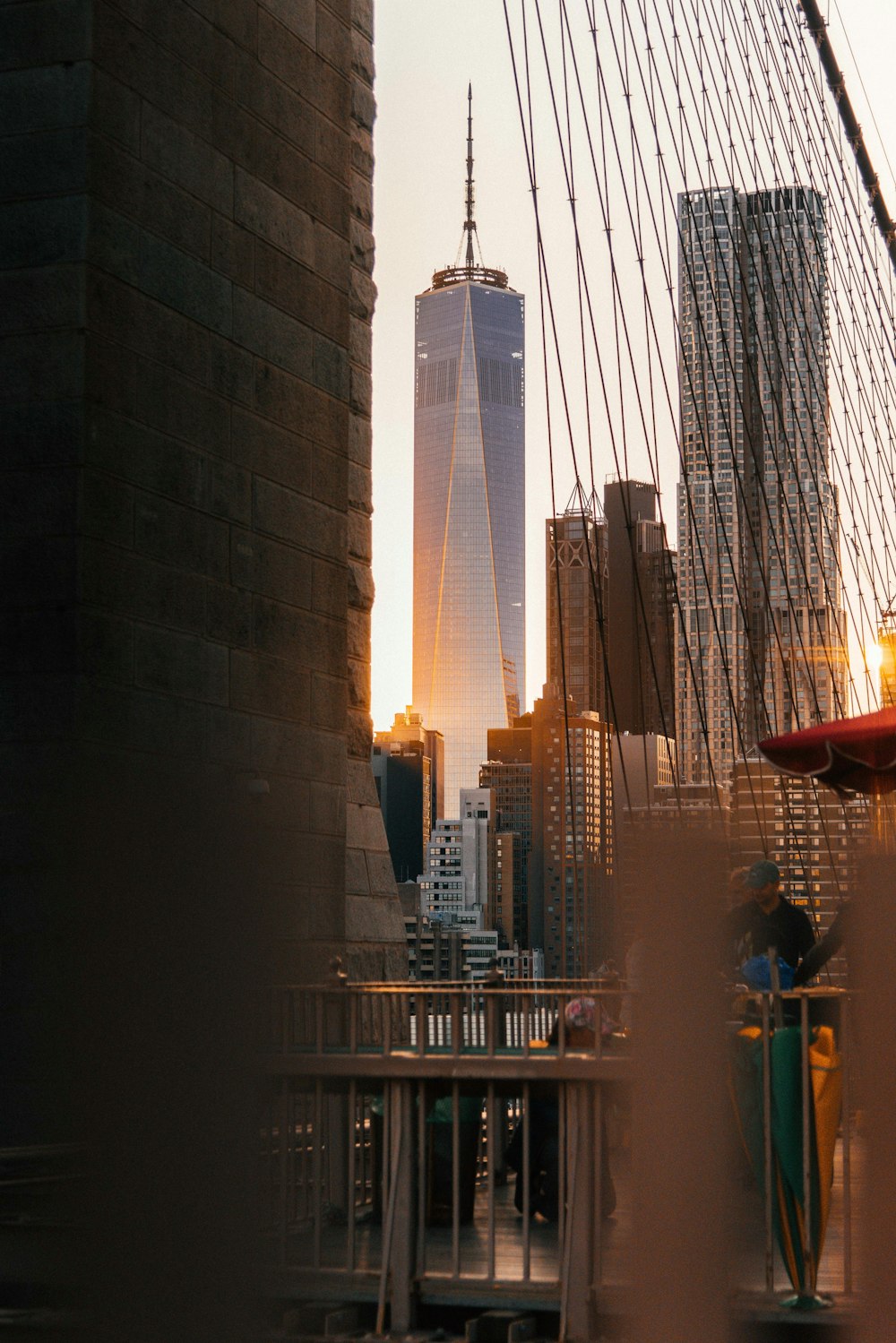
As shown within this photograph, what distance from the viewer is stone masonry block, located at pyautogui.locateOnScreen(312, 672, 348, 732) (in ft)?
19.0

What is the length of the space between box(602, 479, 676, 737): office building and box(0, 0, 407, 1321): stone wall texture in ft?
10.0

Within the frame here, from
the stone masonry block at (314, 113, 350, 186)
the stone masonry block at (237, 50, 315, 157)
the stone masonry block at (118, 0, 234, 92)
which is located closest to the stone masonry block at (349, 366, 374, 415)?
the stone masonry block at (314, 113, 350, 186)

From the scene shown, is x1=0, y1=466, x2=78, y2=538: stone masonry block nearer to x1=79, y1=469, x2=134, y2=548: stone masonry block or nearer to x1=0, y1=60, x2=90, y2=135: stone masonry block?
x1=79, y1=469, x2=134, y2=548: stone masonry block

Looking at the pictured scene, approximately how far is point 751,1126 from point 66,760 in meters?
2.79

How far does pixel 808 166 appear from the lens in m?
17.3

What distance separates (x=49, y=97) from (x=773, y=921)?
11.4ft

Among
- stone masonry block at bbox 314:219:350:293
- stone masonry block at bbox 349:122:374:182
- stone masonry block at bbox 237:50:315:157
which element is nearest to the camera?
stone masonry block at bbox 237:50:315:157

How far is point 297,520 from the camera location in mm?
5629

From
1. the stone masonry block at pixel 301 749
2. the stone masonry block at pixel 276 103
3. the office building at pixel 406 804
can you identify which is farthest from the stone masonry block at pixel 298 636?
the office building at pixel 406 804

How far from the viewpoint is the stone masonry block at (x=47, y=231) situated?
4.62 meters

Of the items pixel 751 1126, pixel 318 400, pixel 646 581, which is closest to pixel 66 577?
pixel 318 400

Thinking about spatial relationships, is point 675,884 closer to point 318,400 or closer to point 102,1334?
point 102,1334

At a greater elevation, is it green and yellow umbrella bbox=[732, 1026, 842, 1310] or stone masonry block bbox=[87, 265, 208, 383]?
stone masonry block bbox=[87, 265, 208, 383]

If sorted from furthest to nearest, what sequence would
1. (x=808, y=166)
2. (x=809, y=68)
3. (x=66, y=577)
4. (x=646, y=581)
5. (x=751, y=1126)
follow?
(x=646, y=581), (x=809, y=68), (x=808, y=166), (x=66, y=577), (x=751, y=1126)
